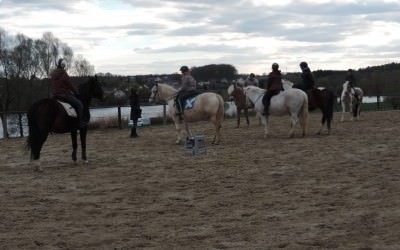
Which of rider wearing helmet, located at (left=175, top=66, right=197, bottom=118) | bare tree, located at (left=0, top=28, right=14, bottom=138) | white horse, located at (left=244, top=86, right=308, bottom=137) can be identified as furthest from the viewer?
bare tree, located at (left=0, top=28, right=14, bottom=138)

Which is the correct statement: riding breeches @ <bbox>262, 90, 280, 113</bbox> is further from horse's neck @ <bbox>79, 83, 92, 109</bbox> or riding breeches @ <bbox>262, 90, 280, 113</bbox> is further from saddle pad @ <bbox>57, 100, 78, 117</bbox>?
saddle pad @ <bbox>57, 100, 78, 117</bbox>

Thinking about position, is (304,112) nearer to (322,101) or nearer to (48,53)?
(322,101)

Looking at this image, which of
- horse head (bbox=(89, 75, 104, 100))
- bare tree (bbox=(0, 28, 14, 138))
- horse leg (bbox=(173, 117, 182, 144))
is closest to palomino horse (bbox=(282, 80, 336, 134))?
horse leg (bbox=(173, 117, 182, 144))

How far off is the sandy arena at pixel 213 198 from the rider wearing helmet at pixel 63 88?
1.32 meters

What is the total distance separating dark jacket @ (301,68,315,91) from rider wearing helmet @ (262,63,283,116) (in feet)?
4.91

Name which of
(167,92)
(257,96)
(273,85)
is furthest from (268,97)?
(167,92)

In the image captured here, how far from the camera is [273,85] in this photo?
16.2 meters

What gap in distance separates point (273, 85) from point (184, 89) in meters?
2.55

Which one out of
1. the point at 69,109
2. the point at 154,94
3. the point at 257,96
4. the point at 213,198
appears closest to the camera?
the point at 213,198

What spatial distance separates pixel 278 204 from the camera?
7719 mm

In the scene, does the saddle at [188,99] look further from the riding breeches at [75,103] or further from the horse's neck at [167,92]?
the riding breeches at [75,103]

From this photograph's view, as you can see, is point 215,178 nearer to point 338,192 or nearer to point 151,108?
point 338,192

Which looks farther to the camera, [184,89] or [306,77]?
[306,77]

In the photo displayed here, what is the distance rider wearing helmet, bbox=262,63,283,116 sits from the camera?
16219 mm
